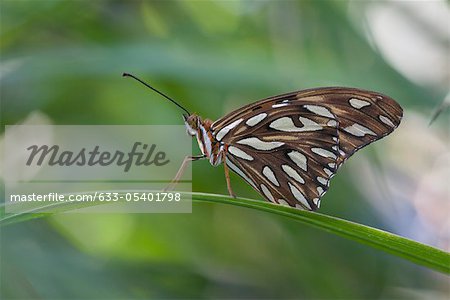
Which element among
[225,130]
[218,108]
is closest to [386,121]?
[225,130]

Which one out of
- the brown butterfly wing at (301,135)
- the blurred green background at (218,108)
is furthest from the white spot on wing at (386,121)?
the blurred green background at (218,108)

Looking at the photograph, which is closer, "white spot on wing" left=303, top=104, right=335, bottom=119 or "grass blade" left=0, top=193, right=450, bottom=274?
"grass blade" left=0, top=193, right=450, bottom=274

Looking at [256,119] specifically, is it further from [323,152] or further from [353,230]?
[353,230]

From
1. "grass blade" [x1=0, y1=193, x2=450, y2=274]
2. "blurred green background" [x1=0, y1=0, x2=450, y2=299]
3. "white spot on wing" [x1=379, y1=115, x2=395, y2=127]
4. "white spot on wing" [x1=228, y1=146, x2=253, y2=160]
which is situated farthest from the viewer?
"blurred green background" [x1=0, y1=0, x2=450, y2=299]

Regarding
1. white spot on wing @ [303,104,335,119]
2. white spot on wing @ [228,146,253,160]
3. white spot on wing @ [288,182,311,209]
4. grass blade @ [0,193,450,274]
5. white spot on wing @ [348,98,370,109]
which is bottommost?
grass blade @ [0,193,450,274]

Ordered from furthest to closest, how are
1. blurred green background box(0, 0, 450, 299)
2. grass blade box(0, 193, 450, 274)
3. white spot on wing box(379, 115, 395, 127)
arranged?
blurred green background box(0, 0, 450, 299) < white spot on wing box(379, 115, 395, 127) < grass blade box(0, 193, 450, 274)

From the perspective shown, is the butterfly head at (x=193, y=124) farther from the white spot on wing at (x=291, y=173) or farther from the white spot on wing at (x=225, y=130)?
the white spot on wing at (x=291, y=173)

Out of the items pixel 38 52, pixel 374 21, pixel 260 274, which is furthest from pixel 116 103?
pixel 374 21

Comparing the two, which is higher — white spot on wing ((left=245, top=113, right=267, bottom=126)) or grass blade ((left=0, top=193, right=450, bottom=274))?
white spot on wing ((left=245, top=113, right=267, bottom=126))

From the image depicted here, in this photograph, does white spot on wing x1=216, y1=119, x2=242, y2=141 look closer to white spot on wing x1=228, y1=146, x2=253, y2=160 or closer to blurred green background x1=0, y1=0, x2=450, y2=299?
white spot on wing x1=228, y1=146, x2=253, y2=160

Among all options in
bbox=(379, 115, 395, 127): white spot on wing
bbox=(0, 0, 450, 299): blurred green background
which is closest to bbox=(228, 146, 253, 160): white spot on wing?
bbox=(379, 115, 395, 127): white spot on wing
